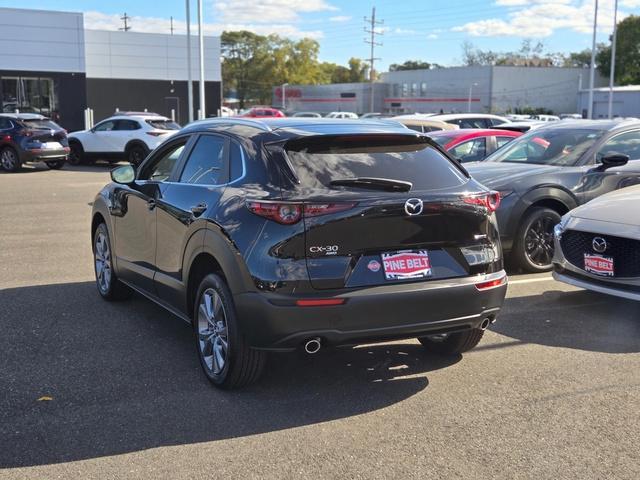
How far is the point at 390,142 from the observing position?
15.4 feet

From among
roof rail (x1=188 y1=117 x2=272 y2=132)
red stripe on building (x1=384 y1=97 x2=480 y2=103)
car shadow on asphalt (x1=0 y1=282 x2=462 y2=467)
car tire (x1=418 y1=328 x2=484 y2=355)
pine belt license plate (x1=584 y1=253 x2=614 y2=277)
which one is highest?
red stripe on building (x1=384 y1=97 x2=480 y2=103)

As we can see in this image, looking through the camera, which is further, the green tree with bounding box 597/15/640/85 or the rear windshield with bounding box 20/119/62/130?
the green tree with bounding box 597/15/640/85

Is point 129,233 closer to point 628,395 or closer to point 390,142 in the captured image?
point 390,142

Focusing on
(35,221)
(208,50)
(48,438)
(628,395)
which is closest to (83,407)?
(48,438)

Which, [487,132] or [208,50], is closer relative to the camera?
[487,132]

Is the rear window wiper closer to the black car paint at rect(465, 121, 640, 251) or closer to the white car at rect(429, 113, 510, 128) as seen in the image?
the black car paint at rect(465, 121, 640, 251)

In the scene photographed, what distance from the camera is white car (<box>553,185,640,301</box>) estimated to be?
19.4 feet

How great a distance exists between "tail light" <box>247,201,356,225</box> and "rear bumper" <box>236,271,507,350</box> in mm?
450

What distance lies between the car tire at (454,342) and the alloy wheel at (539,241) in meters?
2.96

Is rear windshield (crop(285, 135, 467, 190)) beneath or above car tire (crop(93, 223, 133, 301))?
above

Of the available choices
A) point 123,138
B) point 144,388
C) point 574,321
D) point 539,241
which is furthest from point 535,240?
point 123,138

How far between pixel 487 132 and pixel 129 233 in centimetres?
765

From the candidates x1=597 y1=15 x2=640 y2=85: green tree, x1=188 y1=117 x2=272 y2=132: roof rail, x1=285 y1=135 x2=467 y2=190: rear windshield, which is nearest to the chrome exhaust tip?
x1=285 y1=135 x2=467 y2=190: rear windshield

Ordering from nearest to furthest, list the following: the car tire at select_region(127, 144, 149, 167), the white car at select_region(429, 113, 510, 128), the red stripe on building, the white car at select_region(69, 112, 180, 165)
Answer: the white car at select_region(429, 113, 510, 128), the white car at select_region(69, 112, 180, 165), the car tire at select_region(127, 144, 149, 167), the red stripe on building
